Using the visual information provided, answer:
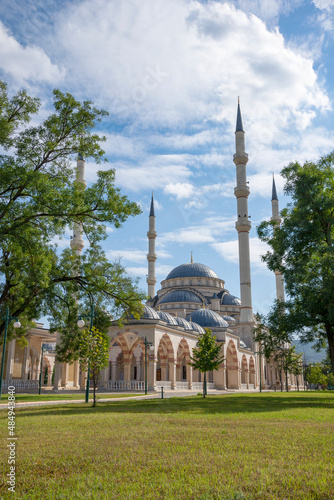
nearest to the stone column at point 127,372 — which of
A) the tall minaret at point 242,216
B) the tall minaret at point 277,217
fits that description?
the tall minaret at point 242,216

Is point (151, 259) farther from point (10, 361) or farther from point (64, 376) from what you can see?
point (10, 361)

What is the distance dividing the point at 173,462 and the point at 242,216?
45.5 meters

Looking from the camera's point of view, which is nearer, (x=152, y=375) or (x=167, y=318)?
(x=152, y=375)

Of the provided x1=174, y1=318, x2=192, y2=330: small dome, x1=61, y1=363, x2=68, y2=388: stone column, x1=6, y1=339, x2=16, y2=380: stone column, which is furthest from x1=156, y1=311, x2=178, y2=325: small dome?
x1=6, y1=339, x2=16, y2=380: stone column

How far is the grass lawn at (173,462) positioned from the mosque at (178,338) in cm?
1877

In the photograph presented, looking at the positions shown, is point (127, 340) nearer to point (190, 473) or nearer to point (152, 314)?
point (152, 314)

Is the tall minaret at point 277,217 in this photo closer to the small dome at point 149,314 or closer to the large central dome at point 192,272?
the large central dome at point 192,272

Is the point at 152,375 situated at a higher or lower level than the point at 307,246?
lower

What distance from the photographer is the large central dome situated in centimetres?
6769

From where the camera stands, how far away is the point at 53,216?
15.7m

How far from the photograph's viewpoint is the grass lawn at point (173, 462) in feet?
15.7

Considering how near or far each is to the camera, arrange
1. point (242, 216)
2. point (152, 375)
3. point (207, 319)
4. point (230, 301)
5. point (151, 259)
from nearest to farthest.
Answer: point (152, 375)
point (242, 216)
point (207, 319)
point (151, 259)
point (230, 301)

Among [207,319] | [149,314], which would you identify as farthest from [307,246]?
[207,319]

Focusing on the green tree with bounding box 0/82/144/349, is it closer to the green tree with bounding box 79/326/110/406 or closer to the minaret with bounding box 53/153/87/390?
the green tree with bounding box 79/326/110/406
